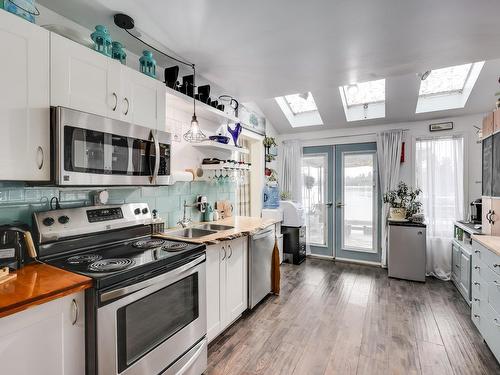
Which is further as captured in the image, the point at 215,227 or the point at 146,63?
the point at 215,227

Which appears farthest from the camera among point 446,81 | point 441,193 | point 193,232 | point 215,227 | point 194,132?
point 441,193

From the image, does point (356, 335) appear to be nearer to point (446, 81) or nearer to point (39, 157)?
point (39, 157)

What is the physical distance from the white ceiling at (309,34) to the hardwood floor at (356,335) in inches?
97.1

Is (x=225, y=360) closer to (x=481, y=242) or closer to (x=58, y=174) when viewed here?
(x=58, y=174)

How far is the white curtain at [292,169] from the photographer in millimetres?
4848

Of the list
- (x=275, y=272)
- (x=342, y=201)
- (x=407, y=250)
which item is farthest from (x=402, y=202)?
(x=275, y=272)

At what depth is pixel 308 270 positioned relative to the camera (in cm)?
417

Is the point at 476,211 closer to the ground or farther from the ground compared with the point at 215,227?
farther from the ground

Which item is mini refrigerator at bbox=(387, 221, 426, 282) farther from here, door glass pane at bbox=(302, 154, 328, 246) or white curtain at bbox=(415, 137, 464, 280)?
door glass pane at bbox=(302, 154, 328, 246)

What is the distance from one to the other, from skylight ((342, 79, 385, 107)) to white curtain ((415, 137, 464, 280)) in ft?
3.27

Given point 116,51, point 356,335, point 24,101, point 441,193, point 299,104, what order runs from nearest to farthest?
point 24,101 < point 116,51 < point 356,335 < point 441,193 < point 299,104

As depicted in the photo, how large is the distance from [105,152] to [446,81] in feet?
14.3

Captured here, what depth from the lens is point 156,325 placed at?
1.52 metres

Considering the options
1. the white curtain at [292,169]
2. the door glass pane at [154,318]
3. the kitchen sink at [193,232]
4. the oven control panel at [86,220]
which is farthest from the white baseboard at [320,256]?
the oven control panel at [86,220]
